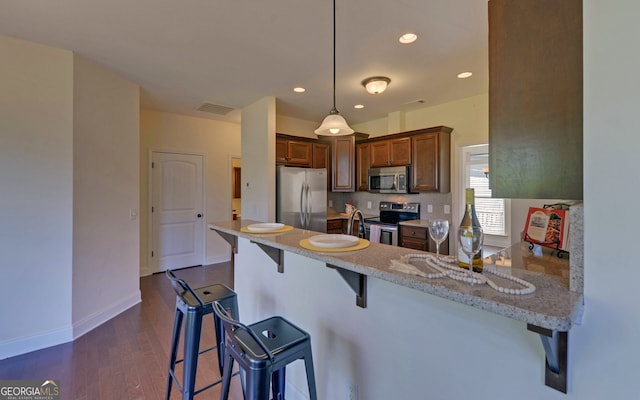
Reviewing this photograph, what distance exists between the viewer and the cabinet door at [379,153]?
462cm

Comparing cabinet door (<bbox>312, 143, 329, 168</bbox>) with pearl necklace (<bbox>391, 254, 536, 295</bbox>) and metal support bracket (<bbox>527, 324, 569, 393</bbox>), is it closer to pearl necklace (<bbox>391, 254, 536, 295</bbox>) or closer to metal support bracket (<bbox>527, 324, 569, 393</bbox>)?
pearl necklace (<bbox>391, 254, 536, 295</bbox>)

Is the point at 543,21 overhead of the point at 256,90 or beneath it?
beneath

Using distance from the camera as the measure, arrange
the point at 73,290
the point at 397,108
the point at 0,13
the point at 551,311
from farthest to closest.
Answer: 1. the point at 397,108
2. the point at 73,290
3. the point at 0,13
4. the point at 551,311

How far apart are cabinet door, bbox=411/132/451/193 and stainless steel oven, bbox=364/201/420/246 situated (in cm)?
43

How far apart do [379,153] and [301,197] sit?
Result: 154 centimetres

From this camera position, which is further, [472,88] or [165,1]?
[472,88]

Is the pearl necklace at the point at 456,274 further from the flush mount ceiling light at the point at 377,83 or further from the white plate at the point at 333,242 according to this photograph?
the flush mount ceiling light at the point at 377,83

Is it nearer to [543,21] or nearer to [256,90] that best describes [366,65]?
[256,90]

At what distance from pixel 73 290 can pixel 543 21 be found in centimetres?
387

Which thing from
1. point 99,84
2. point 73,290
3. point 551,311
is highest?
point 99,84

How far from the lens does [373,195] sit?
17.0ft

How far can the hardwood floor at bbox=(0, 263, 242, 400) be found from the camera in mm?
1977

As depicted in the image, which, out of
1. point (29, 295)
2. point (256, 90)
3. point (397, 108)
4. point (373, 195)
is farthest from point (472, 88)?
point (29, 295)

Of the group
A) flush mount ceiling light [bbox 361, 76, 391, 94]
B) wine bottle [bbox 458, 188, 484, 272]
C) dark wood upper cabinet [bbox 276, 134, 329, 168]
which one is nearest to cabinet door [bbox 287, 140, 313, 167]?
dark wood upper cabinet [bbox 276, 134, 329, 168]
